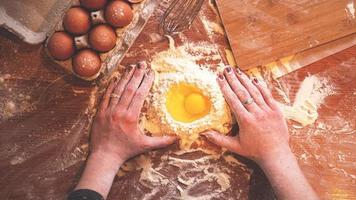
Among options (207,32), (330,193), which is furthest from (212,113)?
(330,193)

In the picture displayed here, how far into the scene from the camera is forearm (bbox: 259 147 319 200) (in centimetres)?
152

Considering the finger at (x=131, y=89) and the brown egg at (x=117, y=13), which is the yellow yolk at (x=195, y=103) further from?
the brown egg at (x=117, y=13)

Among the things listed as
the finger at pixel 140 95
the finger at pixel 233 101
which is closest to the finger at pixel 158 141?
the finger at pixel 140 95

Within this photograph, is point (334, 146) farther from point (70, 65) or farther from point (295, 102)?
point (70, 65)

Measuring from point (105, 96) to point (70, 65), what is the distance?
7.0 inches

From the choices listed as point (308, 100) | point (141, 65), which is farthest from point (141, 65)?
point (308, 100)

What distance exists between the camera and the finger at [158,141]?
159 centimetres

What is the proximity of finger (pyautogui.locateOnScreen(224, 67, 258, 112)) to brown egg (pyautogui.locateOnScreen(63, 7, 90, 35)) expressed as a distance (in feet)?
1.86

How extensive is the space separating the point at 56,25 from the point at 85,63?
198 millimetres

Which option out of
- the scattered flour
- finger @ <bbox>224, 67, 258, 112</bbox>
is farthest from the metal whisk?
the scattered flour

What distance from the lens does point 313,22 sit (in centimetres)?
163

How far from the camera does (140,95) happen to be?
160 centimetres

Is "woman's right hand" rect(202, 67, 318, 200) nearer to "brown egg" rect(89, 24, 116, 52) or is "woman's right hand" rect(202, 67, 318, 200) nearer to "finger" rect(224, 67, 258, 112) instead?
"finger" rect(224, 67, 258, 112)

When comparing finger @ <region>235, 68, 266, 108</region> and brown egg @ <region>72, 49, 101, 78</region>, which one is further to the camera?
finger @ <region>235, 68, 266, 108</region>
